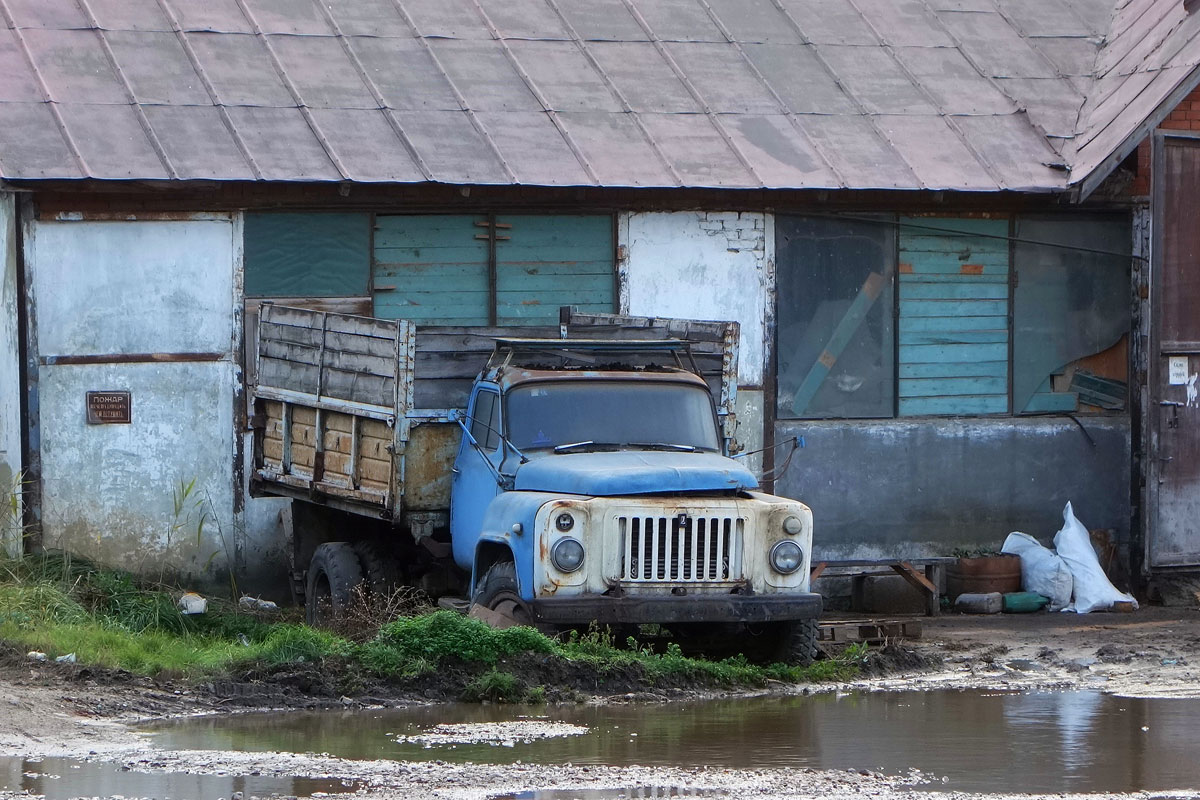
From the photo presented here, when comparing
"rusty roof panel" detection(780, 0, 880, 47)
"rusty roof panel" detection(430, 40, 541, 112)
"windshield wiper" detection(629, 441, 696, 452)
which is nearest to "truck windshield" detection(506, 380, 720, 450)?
"windshield wiper" detection(629, 441, 696, 452)

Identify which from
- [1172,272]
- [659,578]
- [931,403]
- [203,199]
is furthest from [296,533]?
[1172,272]

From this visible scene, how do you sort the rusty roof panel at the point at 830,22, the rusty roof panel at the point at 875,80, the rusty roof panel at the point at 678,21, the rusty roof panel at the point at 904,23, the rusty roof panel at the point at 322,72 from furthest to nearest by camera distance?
the rusty roof panel at the point at 904,23 < the rusty roof panel at the point at 830,22 < the rusty roof panel at the point at 678,21 < the rusty roof panel at the point at 875,80 < the rusty roof panel at the point at 322,72

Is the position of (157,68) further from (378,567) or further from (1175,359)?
(1175,359)

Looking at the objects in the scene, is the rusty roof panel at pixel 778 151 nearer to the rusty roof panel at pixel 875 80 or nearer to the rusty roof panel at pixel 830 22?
the rusty roof panel at pixel 875 80

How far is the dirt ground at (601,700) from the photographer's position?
7.18 meters

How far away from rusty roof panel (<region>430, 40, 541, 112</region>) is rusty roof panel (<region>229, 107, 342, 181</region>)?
1.50m

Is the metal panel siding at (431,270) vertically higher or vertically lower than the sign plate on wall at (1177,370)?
higher

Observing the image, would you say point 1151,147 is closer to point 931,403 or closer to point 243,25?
point 931,403

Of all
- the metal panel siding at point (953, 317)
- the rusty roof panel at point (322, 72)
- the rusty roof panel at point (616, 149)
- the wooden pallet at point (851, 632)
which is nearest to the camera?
the wooden pallet at point (851, 632)

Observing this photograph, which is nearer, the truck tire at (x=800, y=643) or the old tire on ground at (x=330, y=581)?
the truck tire at (x=800, y=643)

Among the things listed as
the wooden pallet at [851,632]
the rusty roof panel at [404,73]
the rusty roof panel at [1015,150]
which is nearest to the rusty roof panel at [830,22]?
the rusty roof panel at [1015,150]

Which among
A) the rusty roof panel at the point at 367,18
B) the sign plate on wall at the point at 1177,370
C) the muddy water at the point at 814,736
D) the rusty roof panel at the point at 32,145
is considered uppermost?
the rusty roof panel at the point at 367,18

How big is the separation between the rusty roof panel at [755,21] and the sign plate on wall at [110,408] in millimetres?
6479

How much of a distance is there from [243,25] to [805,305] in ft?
17.2
